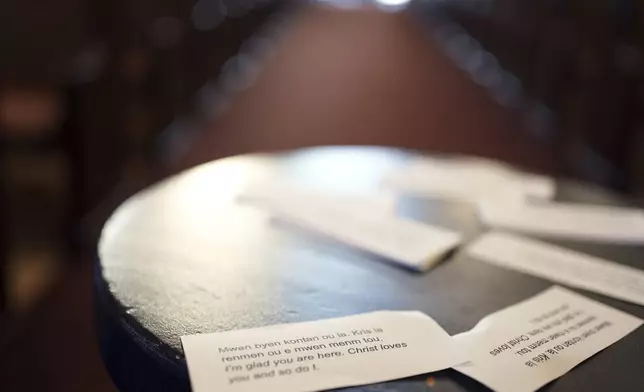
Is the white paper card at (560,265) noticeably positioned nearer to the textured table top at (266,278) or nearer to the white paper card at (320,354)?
the textured table top at (266,278)

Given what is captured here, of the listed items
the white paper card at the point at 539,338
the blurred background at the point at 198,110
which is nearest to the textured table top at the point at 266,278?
the white paper card at the point at 539,338

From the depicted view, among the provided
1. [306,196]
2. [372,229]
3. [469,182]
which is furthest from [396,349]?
[469,182]

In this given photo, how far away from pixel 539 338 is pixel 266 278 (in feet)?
1.13

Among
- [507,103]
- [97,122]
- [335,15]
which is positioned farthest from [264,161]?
[335,15]

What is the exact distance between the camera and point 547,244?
113 centimetres

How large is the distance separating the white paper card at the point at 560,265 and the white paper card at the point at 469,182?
201 millimetres

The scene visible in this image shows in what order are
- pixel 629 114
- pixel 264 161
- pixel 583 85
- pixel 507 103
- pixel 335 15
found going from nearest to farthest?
1. pixel 264 161
2. pixel 629 114
3. pixel 583 85
4. pixel 507 103
5. pixel 335 15

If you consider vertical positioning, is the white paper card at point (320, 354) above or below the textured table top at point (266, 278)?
below

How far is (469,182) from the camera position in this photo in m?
1.42

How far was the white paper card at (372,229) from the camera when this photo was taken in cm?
105

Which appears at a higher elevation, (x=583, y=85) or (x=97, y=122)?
(x=583, y=85)

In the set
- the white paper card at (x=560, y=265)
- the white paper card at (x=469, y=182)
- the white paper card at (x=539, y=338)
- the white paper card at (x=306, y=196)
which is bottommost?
the white paper card at (x=539, y=338)

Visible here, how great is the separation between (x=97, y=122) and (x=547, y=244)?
166cm

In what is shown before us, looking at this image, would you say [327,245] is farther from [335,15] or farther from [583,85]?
[335,15]
